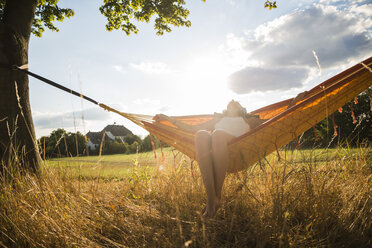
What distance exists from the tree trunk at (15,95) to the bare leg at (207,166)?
1.58 meters

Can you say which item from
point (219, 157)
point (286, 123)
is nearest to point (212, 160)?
point (219, 157)

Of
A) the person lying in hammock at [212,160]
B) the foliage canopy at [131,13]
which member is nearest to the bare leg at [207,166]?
the person lying in hammock at [212,160]

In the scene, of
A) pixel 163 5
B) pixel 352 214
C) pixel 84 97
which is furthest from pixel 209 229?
pixel 163 5

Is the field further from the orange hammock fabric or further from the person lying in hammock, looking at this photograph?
the orange hammock fabric

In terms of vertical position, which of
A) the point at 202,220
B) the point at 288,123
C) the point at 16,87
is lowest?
the point at 202,220

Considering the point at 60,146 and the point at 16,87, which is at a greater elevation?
the point at 16,87

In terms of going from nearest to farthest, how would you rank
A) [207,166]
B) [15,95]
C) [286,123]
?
[207,166] → [286,123] → [15,95]

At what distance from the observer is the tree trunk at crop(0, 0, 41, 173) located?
181 centimetres

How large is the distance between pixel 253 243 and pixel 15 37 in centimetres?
279

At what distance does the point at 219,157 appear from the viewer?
1309 mm

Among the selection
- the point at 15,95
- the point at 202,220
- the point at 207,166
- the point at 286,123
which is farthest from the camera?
the point at 15,95

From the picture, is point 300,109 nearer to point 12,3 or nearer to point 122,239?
point 122,239

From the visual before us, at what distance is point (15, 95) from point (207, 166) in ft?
6.74

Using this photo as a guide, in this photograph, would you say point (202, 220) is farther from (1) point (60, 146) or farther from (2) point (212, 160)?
(1) point (60, 146)
